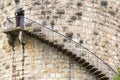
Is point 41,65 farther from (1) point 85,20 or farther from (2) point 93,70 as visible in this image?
(1) point 85,20

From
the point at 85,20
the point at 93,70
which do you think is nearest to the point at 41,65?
the point at 93,70

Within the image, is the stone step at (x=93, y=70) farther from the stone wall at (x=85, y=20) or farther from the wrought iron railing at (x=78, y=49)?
the stone wall at (x=85, y=20)

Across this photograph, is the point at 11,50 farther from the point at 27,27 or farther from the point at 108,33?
the point at 108,33

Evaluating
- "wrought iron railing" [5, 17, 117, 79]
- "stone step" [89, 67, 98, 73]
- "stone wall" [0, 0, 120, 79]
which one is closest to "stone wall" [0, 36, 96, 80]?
"stone step" [89, 67, 98, 73]

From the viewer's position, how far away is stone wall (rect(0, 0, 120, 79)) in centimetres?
2834

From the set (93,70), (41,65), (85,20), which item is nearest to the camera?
(93,70)

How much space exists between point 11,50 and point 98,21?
432cm

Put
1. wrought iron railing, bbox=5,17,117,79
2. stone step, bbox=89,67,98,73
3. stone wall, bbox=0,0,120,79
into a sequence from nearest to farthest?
stone step, bbox=89,67,98,73, wrought iron railing, bbox=5,17,117,79, stone wall, bbox=0,0,120,79

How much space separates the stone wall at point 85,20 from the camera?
28344 mm

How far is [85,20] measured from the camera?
28672 mm

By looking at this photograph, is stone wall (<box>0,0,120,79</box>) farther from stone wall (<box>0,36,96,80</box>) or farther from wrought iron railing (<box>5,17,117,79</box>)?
stone wall (<box>0,36,96,80</box>)

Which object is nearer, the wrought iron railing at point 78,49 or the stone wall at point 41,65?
the stone wall at point 41,65

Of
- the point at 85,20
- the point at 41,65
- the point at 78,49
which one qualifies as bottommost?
the point at 41,65

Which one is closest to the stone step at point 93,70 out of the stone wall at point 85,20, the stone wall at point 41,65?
the stone wall at point 41,65
